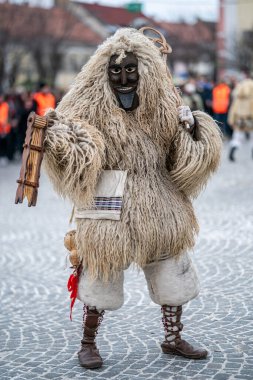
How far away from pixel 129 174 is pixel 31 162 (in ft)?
2.02

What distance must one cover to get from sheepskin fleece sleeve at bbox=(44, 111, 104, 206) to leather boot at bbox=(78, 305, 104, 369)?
25.6 inches

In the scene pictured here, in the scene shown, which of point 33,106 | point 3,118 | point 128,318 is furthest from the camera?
point 33,106

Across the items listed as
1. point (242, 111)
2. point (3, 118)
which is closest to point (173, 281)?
point (242, 111)

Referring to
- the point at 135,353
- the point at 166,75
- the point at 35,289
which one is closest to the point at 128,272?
the point at 35,289

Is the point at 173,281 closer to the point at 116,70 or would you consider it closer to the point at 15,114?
the point at 116,70

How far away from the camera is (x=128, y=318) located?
579 centimetres

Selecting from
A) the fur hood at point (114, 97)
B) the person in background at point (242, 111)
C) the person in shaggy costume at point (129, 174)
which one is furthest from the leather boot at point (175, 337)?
the person in background at point (242, 111)

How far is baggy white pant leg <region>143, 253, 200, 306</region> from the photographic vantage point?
187 inches

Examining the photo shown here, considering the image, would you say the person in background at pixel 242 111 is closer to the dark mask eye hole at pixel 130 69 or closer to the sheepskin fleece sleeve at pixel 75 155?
the dark mask eye hole at pixel 130 69

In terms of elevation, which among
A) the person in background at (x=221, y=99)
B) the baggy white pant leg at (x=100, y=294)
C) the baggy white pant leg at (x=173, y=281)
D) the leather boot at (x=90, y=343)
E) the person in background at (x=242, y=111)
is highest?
the person in background at (x=221, y=99)

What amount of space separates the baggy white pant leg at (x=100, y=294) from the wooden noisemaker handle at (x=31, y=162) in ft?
2.15

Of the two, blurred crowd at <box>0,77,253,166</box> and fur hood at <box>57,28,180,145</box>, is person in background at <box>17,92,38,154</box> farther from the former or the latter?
fur hood at <box>57,28,180,145</box>

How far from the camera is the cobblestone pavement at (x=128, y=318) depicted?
Answer: 470cm

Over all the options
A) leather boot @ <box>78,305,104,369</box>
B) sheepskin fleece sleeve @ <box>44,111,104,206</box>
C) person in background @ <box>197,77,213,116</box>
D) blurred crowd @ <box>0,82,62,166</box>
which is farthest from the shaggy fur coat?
person in background @ <box>197,77,213,116</box>
